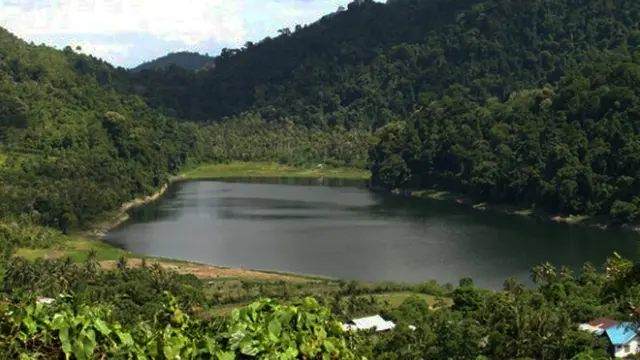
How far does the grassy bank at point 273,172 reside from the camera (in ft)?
495

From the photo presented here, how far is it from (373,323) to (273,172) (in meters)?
111

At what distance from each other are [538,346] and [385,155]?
4096 inches

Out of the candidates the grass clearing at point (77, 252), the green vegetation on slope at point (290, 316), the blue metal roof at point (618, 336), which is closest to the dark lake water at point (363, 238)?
the grass clearing at point (77, 252)

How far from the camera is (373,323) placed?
45.8m

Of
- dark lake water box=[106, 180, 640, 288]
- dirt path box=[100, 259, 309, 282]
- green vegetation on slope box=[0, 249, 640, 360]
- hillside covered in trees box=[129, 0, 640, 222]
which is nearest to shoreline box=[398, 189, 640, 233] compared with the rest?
hillside covered in trees box=[129, 0, 640, 222]

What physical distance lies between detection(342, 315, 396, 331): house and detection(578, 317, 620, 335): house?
982cm

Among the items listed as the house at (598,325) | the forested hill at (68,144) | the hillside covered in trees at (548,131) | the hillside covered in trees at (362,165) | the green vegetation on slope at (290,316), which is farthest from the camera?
the hillside covered in trees at (548,131)

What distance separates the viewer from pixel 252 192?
12506cm

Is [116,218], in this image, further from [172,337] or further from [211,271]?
[172,337]

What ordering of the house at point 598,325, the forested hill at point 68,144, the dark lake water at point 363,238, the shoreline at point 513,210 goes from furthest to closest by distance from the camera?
the forested hill at point 68,144 < the shoreline at point 513,210 < the dark lake water at point 363,238 < the house at point 598,325

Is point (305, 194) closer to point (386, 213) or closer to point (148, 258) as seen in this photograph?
point (386, 213)

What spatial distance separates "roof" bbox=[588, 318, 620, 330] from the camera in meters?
38.9

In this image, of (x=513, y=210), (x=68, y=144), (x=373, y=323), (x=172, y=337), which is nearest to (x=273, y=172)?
(x=68, y=144)

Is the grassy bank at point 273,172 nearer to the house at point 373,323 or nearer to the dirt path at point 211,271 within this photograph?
the dirt path at point 211,271
